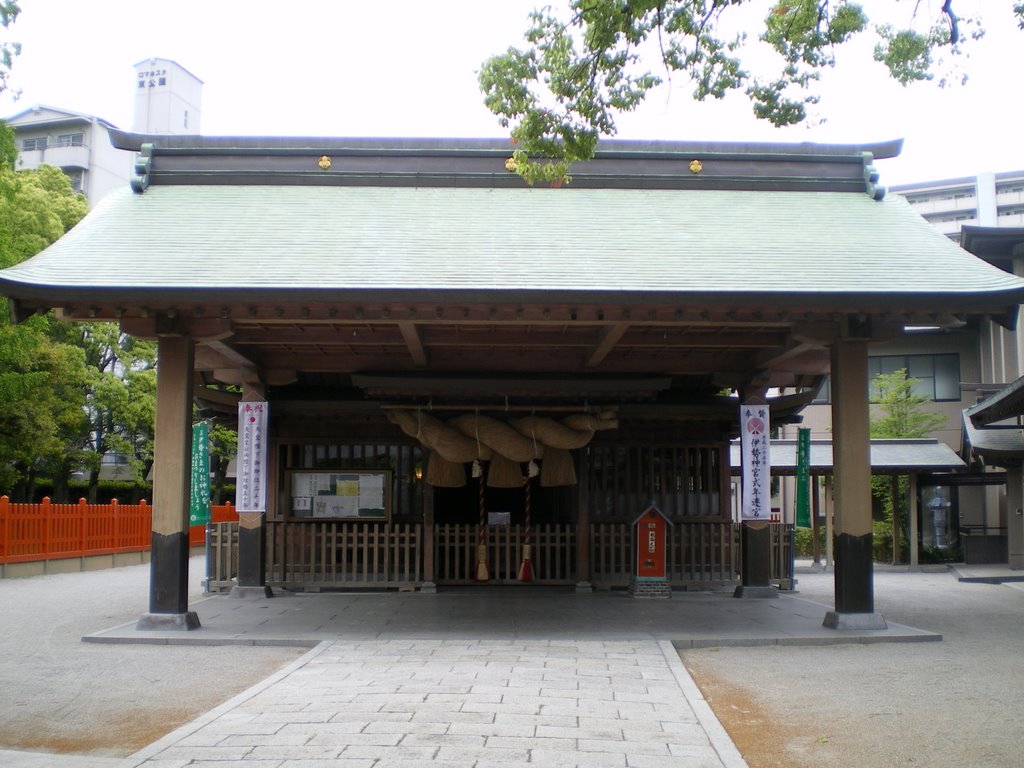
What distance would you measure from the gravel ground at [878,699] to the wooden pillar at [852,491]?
0.68 m

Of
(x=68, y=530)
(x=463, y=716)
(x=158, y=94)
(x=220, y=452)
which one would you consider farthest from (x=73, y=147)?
(x=463, y=716)

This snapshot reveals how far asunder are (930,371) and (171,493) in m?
29.4

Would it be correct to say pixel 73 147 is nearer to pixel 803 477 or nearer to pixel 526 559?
pixel 526 559

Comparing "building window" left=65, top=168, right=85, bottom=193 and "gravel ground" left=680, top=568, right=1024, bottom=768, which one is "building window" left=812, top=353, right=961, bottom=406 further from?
"building window" left=65, top=168, right=85, bottom=193

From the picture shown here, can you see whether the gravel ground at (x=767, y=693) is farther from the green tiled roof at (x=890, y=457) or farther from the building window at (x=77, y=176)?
the building window at (x=77, y=176)

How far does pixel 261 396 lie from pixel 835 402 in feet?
26.9

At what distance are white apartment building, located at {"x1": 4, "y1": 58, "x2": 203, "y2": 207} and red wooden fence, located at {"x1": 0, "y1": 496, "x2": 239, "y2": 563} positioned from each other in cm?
2776

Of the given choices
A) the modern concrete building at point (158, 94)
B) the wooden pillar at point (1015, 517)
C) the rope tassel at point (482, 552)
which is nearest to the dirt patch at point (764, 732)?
the rope tassel at point (482, 552)

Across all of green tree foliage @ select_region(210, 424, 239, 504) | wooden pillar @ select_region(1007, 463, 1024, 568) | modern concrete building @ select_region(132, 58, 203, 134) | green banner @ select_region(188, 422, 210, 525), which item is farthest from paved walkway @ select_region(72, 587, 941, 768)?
modern concrete building @ select_region(132, 58, 203, 134)

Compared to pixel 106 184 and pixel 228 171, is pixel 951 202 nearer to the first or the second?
pixel 106 184

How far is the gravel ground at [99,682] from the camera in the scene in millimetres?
6816

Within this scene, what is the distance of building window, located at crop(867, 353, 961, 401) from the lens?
109 feet

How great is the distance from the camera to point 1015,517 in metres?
24.7

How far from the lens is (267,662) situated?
31.1 ft
